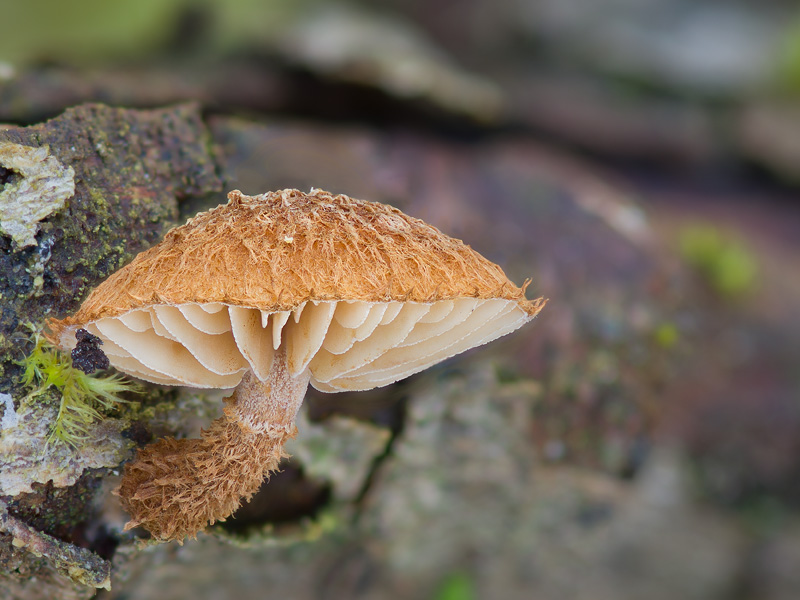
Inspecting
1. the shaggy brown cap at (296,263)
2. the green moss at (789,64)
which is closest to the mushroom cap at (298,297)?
the shaggy brown cap at (296,263)

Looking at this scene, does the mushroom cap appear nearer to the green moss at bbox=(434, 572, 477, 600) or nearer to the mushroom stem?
the mushroom stem

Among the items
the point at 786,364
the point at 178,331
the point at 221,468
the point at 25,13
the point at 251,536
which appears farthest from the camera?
the point at 25,13

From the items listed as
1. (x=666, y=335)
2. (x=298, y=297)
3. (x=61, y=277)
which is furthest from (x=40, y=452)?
(x=666, y=335)

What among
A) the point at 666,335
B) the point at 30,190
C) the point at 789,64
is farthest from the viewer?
the point at 789,64

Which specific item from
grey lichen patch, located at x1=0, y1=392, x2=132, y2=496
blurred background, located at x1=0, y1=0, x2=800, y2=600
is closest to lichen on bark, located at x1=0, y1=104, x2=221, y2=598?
grey lichen patch, located at x1=0, y1=392, x2=132, y2=496

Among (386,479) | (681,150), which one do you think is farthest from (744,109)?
(386,479)

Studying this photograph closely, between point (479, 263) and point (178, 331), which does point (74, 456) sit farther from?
point (479, 263)

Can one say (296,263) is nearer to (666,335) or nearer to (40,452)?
Answer: (40,452)
